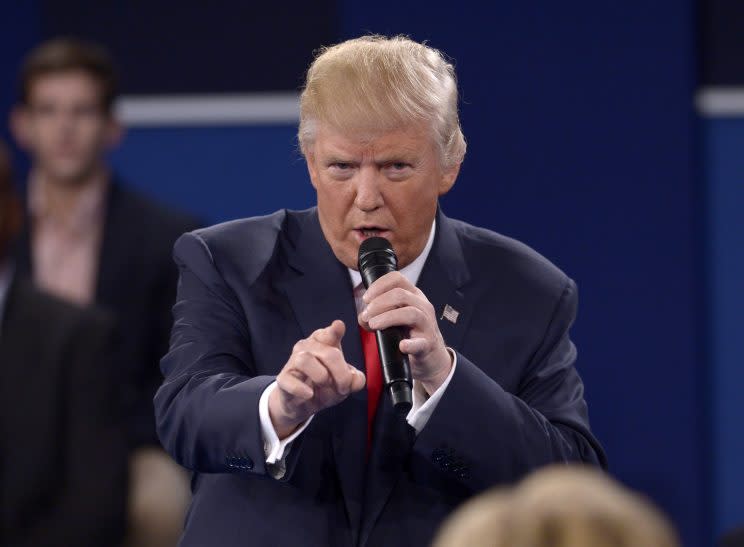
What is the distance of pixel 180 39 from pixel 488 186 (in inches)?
42.1

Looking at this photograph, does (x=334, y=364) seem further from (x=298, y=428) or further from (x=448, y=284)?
(x=448, y=284)

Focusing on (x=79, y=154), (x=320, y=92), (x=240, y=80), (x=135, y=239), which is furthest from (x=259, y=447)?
(x=240, y=80)

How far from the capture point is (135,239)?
12.3 feet

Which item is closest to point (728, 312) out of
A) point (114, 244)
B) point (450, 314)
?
point (114, 244)

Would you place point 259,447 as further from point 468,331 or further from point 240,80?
point 240,80

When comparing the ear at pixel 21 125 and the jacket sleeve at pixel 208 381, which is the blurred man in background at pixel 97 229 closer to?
the ear at pixel 21 125

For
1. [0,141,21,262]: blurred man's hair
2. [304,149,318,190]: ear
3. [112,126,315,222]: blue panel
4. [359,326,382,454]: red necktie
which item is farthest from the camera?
[112,126,315,222]: blue panel

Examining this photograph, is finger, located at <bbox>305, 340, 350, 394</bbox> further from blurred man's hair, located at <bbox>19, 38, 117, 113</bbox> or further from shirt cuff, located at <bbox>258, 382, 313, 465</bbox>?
blurred man's hair, located at <bbox>19, 38, 117, 113</bbox>

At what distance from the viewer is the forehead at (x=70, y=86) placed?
3.88 m

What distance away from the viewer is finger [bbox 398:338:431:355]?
157 centimetres

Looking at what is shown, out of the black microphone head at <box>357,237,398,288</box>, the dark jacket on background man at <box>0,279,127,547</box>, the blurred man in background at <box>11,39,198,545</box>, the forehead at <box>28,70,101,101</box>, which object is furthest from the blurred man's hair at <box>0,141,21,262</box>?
the forehead at <box>28,70,101,101</box>

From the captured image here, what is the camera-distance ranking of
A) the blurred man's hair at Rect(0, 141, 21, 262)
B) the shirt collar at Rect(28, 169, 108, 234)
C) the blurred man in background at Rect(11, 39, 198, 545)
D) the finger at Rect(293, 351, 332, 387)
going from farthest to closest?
the shirt collar at Rect(28, 169, 108, 234), the blurred man in background at Rect(11, 39, 198, 545), the blurred man's hair at Rect(0, 141, 21, 262), the finger at Rect(293, 351, 332, 387)

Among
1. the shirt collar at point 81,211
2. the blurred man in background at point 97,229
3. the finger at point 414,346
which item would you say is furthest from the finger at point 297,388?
the shirt collar at point 81,211

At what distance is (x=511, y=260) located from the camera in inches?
76.7
